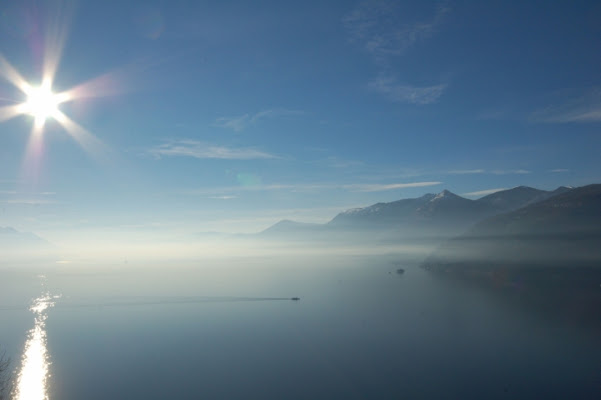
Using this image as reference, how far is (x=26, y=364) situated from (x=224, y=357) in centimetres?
5233

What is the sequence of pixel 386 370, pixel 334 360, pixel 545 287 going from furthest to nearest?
pixel 545 287, pixel 334 360, pixel 386 370

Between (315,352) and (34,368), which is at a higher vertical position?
(34,368)

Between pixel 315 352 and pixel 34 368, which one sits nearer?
pixel 34 368

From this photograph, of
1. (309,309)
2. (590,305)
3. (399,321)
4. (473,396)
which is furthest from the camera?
(309,309)

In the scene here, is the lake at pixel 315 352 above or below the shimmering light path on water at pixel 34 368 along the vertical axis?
below

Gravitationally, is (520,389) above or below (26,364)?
below

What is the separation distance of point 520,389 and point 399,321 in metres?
62.4

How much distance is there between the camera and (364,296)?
19750cm

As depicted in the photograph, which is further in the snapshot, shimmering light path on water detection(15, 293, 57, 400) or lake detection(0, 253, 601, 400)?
shimmering light path on water detection(15, 293, 57, 400)

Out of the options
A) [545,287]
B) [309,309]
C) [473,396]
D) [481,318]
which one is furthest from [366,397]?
[545,287]

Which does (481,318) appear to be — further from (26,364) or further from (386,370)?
(26,364)

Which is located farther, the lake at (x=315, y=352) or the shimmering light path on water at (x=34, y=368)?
the shimmering light path on water at (x=34, y=368)

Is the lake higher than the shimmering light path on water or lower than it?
lower

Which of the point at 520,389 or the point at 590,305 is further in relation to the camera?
the point at 590,305
